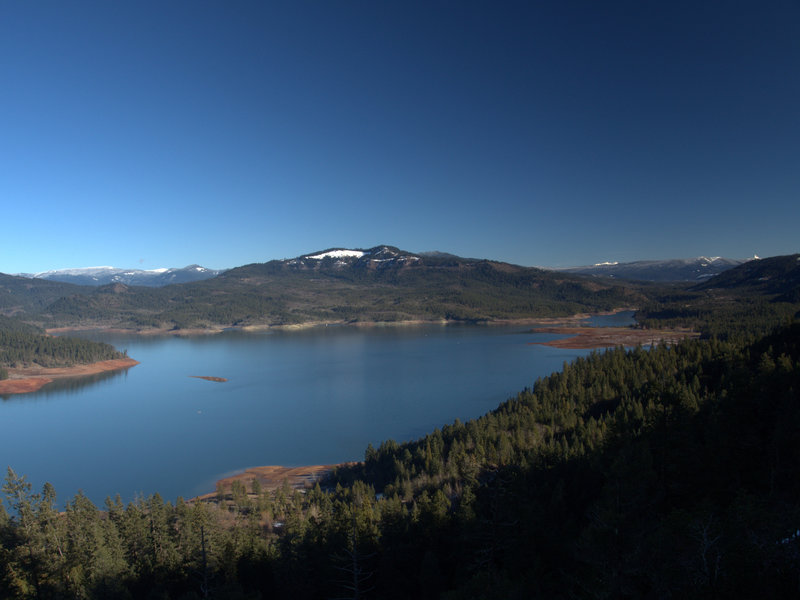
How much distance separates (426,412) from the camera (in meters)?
56.6

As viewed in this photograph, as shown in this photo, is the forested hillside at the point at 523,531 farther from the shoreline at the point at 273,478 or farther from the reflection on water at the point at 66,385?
the reflection on water at the point at 66,385

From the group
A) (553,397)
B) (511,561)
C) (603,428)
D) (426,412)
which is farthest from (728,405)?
(426,412)

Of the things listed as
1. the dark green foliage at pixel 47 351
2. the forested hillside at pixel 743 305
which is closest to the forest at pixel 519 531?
the forested hillside at pixel 743 305

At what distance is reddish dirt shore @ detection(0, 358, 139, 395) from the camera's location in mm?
82562

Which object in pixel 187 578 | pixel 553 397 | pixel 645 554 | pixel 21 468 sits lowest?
pixel 21 468

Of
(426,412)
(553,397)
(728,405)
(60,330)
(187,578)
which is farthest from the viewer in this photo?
(60,330)

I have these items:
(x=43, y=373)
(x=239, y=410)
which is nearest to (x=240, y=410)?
(x=239, y=410)

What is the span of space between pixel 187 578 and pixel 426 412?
125 ft

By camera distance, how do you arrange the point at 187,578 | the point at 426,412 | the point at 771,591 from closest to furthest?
the point at 771,591 < the point at 187,578 < the point at 426,412

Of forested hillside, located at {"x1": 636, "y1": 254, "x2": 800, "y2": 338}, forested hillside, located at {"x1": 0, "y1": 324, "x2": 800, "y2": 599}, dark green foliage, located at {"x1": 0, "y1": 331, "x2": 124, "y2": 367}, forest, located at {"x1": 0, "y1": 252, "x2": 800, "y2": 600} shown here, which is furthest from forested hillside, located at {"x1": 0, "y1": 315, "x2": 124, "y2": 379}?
forested hillside, located at {"x1": 636, "y1": 254, "x2": 800, "y2": 338}

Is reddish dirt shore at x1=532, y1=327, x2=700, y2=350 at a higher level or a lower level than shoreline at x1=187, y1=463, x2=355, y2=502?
higher

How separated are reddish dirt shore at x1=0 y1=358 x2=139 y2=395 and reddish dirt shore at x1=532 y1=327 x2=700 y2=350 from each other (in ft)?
306

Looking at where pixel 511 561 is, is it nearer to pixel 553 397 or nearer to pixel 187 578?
pixel 187 578

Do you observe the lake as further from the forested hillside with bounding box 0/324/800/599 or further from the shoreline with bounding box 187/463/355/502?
the forested hillside with bounding box 0/324/800/599
